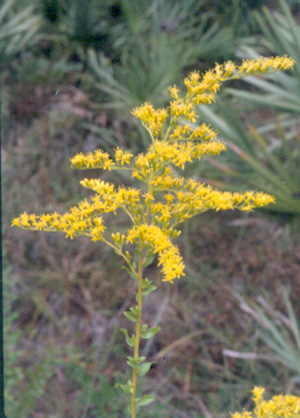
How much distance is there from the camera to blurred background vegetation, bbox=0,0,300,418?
6.51ft

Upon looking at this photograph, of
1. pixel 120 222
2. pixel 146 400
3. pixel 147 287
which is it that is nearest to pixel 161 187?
pixel 147 287

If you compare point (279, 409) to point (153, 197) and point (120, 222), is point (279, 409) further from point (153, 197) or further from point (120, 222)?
point (120, 222)

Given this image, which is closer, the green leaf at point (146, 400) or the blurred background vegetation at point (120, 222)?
the green leaf at point (146, 400)

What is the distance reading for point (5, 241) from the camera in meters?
2.38

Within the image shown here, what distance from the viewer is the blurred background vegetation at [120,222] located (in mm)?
1984

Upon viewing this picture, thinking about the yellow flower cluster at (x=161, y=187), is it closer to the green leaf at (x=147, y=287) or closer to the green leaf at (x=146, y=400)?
the green leaf at (x=147, y=287)

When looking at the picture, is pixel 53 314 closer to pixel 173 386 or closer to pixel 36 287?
pixel 36 287

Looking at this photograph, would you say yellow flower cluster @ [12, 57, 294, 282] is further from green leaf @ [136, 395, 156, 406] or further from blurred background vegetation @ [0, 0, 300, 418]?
blurred background vegetation @ [0, 0, 300, 418]

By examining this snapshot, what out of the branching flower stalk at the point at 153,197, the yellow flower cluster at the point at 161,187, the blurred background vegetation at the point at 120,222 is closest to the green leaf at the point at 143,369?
the branching flower stalk at the point at 153,197

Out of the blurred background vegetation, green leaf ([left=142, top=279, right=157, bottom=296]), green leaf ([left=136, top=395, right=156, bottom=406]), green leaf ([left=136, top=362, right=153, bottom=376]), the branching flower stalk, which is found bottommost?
the blurred background vegetation

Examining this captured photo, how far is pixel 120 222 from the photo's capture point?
8.00 feet

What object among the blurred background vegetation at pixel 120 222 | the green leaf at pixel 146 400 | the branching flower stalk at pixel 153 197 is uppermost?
the branching flower stalk at pixel 153 197

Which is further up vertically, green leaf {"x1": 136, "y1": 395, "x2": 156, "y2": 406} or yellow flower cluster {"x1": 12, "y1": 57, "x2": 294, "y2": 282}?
yellow flower cluster {"x1": 12, "y1": 57, "x2": 294, "y2": 282}

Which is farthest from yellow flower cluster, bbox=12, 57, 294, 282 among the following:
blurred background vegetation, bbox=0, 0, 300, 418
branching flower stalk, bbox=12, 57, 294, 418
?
blurred background vegetation, bbox=0, 0, 300, 418
